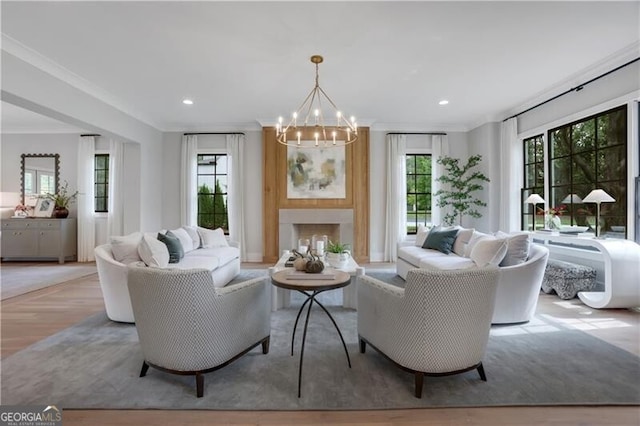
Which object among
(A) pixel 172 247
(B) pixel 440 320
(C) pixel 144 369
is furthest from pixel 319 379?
(A) pixel 172 247

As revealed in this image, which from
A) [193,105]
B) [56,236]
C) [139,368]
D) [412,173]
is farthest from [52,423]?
[412,173]

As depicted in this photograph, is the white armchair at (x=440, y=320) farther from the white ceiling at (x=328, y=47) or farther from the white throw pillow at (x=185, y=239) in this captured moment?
the white throw pillow at (x=185, y=239)

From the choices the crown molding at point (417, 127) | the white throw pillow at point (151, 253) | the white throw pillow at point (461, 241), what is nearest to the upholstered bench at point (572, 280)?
the white throw pillow at point (461, 241)

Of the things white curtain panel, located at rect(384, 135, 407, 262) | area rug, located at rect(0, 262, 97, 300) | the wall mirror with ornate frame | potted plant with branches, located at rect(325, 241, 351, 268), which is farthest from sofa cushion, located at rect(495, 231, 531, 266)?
the wall mirror with ornate frame

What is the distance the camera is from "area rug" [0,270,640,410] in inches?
77.4

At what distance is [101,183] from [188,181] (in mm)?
2070

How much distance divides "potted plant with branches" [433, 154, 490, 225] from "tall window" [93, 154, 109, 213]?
24.2ft

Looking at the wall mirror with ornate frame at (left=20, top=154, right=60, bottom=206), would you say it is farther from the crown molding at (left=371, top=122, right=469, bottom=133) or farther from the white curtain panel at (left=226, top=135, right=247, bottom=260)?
the crown molding at (left=371, top=122, right=469, bottom=133)

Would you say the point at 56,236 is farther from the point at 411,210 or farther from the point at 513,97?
the point at 513,97

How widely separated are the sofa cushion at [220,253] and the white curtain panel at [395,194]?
3.31m

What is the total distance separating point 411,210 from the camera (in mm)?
7047

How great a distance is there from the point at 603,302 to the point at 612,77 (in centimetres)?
291

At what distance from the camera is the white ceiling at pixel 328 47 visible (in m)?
2.90

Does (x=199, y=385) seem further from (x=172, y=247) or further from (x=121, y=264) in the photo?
(x=172, y=247)
